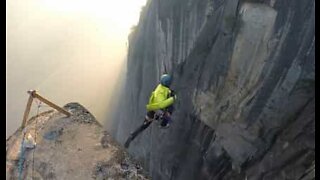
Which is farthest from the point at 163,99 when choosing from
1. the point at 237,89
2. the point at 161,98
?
the point at 237,89

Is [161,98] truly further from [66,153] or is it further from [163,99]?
[66,153]

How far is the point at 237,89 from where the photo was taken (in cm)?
823

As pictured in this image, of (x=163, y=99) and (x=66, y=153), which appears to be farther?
(x=163, y=99)

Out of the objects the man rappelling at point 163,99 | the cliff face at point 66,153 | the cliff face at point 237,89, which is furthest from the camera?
the man rappelling at point 163,99

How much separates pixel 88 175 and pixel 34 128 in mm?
1836

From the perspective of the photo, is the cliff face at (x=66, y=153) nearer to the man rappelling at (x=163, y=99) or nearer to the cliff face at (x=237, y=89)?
the man rappelling at (x=163, y=99)

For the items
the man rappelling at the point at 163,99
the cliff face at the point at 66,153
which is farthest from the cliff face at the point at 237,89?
the cliff face at the point at 66,153

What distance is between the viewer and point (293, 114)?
6988 mm

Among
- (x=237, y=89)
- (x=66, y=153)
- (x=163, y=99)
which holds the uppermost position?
(x=237, y=89)

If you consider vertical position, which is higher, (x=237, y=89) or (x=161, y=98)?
(x=237, y=89)

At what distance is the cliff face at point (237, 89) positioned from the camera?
685 cm
